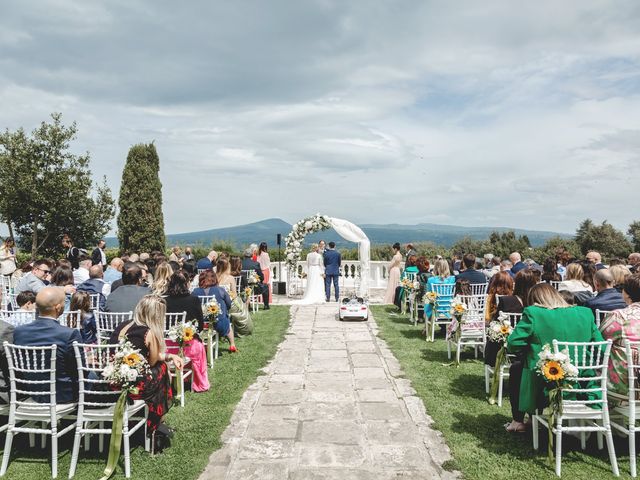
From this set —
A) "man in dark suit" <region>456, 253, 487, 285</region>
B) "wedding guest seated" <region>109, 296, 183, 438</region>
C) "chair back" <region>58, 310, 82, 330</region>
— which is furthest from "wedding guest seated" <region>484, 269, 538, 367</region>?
"chair back" <region>58, 310, 82, 330</region>

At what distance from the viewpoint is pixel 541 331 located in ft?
13.6

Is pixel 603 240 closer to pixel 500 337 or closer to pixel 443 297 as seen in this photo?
pixel 443 297

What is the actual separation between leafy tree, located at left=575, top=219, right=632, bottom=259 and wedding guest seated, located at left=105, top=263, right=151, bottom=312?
16.4 metres

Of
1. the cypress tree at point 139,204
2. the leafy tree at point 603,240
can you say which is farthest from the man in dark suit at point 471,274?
the cypress tree at point 139,204

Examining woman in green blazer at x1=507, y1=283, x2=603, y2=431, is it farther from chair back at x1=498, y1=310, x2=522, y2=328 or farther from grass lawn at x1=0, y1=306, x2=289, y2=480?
grass lawn at x1=0, y1=306, x2=289, y2=480

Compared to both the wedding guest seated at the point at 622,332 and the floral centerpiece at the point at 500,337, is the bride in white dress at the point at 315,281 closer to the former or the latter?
the floral centerpiece at the point at 500,337

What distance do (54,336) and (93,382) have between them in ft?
1.63

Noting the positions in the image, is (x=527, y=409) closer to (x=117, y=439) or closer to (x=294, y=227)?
(x=117, y=439)

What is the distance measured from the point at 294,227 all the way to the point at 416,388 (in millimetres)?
10915

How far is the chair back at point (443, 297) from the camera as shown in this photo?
8.73 metres

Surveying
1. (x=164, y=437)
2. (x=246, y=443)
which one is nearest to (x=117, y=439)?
(x=164, y=437)

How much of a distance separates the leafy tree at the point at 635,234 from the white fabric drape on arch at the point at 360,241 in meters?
9.54

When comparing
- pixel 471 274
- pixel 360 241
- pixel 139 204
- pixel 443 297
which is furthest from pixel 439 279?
pixel 139 204

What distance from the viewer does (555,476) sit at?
12.6 feet
